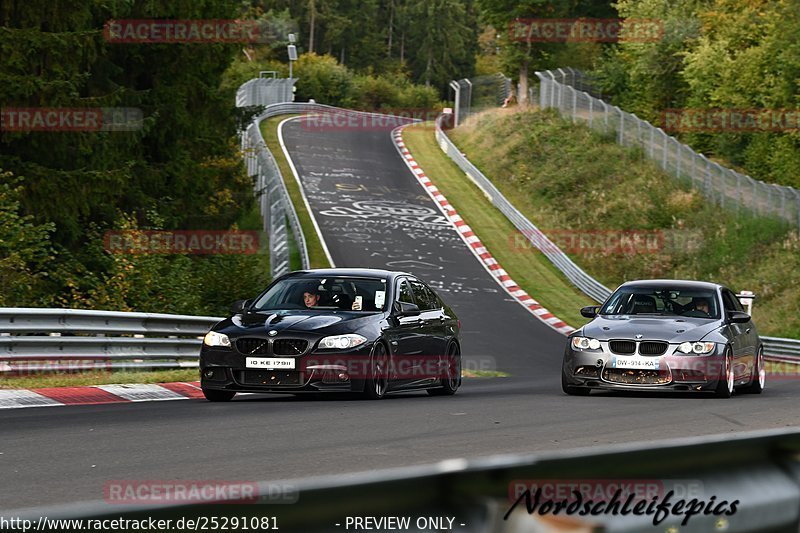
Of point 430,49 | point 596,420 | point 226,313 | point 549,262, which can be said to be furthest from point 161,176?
point 430,49

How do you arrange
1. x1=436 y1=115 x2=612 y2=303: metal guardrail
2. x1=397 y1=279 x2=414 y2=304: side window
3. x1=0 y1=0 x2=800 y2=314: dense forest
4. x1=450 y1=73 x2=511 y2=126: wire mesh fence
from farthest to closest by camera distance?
x1=450 y1=73 x2=511 y2=126: wire mesh fence
x1=436 y1=115 x2=612 y2=303: metal guardrail
x1=0 y1=0 x2=800 y2=314: dense forest
x1=397 y1=279 x2=414 y2=304: side window

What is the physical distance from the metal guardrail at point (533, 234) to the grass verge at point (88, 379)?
83.9 ft

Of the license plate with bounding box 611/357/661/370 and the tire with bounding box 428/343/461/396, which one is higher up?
the license plate with bounding box 611/357/661/370

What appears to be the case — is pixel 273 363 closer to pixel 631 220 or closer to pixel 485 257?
pixel 485 257

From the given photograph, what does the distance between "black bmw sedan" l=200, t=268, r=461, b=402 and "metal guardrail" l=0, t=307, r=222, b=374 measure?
2293mm

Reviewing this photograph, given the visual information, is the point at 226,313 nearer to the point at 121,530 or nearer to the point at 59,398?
the point at 59,398

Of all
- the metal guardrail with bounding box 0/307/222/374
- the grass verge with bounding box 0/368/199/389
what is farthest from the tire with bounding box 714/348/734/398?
the metal guardrail with bounding box 0/307/222/374

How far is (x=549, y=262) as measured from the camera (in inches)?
1864

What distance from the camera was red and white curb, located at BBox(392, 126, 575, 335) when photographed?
1489 inches

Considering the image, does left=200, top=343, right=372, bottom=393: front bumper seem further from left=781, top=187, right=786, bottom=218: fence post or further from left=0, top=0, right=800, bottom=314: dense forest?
left=781, top=187, right=786, bottom=218: fence post

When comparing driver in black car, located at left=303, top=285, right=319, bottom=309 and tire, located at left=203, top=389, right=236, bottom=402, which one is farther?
driver in black car, located at left=303, top=285, right=319, bottom=309

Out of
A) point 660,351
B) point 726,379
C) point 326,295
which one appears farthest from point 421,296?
point 726,379

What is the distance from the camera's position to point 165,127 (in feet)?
109

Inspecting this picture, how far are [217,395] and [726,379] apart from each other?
6.09 metres
